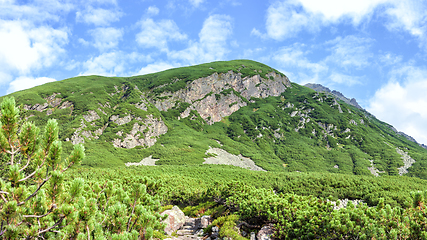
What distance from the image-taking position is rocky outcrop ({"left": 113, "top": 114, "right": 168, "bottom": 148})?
102062mm

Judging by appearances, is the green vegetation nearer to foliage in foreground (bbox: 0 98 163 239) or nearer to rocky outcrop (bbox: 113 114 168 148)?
foliage in foreground (bbox: 0 98 163 239)

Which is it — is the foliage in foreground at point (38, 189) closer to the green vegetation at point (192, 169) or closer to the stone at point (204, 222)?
the green vegetation at point (192, 169)

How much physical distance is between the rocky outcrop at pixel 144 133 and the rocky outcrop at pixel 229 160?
3202 centimetres

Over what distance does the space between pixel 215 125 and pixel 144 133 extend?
5697 centimetres

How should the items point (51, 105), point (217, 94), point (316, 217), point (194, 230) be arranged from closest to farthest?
point (316, 217) → point (194, 230) → point (51, 105) → point (217, 94)

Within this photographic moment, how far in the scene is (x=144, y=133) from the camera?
366ft

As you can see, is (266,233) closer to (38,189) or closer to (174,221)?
(174,221)

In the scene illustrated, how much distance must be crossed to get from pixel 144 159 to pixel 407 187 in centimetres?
8243

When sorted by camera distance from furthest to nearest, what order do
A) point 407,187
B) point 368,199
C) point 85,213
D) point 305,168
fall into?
point 305,168
point 407,187
point 368,199
point 85,213

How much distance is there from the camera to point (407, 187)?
95.1 feet

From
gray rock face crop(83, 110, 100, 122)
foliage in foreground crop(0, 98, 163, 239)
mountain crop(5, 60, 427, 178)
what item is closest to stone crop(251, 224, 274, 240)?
foliage in foreground crop(0, 98, 163, 239)

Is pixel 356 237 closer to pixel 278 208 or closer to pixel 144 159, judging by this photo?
pixel 278 208

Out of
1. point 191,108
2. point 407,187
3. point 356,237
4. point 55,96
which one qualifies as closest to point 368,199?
point 407,187

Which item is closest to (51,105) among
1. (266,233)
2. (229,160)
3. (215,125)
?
(215,125)
